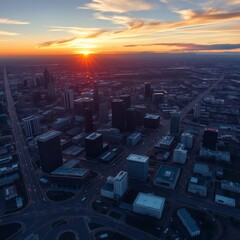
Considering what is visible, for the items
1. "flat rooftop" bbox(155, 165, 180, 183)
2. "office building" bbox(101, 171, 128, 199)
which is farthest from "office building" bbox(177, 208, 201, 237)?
"office building" bbox(101, 171, 128, 199)

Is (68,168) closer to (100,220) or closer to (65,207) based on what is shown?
(65,207)

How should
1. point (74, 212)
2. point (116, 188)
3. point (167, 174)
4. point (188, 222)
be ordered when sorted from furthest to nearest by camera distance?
point (167, 174) < point (116, 188) < point (74, 212) < point (188, 222)

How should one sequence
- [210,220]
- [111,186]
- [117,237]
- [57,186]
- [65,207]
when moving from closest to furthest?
[117,237] → [210,220] → [65,207] → [111,186] → [57,186]

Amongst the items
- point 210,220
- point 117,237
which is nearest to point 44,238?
point 117,237

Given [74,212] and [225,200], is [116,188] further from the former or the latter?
[225,200]

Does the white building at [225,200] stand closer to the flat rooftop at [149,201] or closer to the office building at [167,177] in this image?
the office building at [167,177]

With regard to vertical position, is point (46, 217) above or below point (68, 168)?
below

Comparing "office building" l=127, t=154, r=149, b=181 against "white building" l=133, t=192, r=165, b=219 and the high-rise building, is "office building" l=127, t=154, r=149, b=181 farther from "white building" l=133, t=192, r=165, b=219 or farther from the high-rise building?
the high-rise building

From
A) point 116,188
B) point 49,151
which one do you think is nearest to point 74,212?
point 116,188
